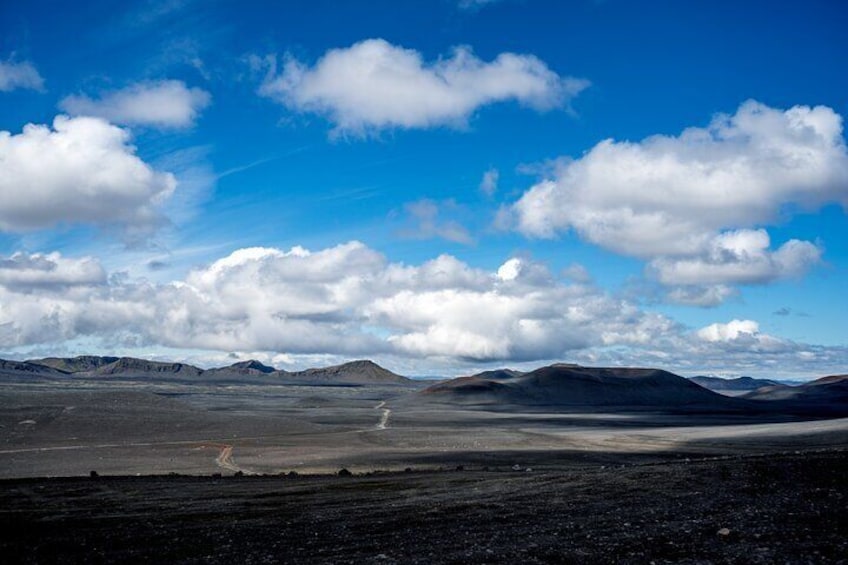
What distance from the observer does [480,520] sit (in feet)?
60.2

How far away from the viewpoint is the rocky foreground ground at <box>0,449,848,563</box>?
14164 millimetres

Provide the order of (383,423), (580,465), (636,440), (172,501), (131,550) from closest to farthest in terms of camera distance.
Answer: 1. (131,550)
2. (172,501)
3. (580,465)
4. (636,440)
5. (383,423)

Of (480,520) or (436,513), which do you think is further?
(436,513)

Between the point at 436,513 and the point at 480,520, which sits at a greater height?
the point at 480,520

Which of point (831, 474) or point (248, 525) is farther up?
point (831, 474)

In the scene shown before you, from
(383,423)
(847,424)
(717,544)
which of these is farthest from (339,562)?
(383,423)

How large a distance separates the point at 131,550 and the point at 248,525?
3.51 metres

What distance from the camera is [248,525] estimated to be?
19.3 metres

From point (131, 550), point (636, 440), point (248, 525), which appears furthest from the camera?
point (636, 440)

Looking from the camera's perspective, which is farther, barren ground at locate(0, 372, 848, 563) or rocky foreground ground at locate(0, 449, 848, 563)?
barren ground at locate(0, 372, 848, 563)

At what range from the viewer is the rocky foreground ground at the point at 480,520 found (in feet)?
46.5

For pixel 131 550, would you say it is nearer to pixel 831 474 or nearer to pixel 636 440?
pixel 831 474

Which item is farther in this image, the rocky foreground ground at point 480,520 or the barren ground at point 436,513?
the barren ground at point 436,513

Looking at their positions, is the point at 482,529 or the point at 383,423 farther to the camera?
the point at 383,423
